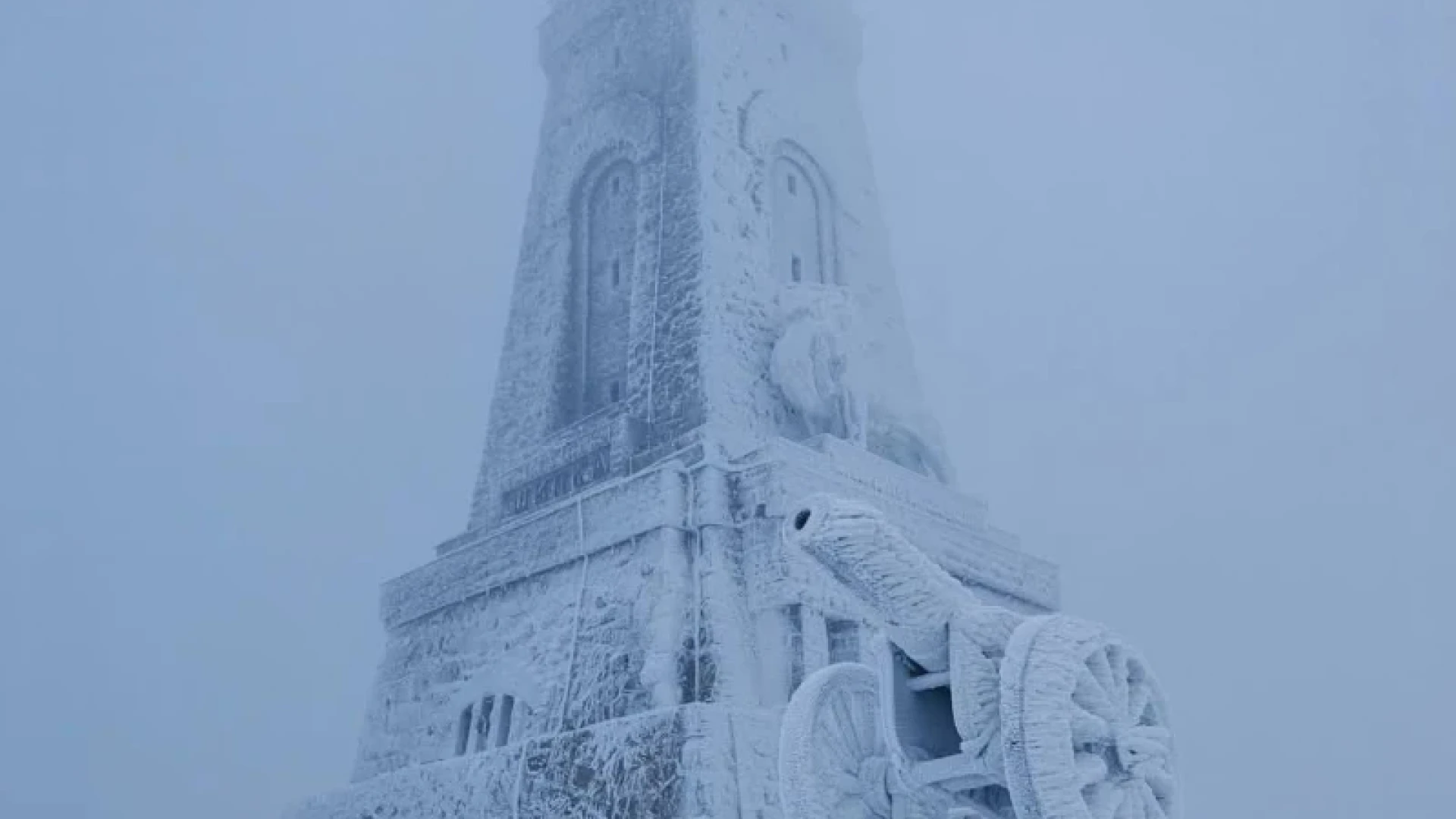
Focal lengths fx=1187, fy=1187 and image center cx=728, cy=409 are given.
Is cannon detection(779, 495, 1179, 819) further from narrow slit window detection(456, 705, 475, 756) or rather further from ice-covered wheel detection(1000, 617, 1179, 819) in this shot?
narrow slit window detection(456, 705, 475, 756)

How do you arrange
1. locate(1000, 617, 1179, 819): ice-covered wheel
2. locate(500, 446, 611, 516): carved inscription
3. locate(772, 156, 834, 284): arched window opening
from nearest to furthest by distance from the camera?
locate(1000, 617, 1179, 819): ice-covered wheel < locate(500, 446, 611, 516): carved inscription < locate(772, 156, 834, 284): arched window opening

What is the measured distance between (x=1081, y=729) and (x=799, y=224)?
407 inches

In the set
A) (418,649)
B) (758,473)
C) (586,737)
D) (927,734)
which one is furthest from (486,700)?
(927,734)

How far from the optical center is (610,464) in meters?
11.6

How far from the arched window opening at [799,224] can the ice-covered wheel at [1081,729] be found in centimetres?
906

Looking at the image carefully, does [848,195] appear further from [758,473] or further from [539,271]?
[758,473]

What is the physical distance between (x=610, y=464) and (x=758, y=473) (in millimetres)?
1978

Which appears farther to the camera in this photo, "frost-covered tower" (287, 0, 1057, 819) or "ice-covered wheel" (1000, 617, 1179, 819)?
"frost-covered tower" (287, 0, 1057, 819)

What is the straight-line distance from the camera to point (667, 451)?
36.1ft

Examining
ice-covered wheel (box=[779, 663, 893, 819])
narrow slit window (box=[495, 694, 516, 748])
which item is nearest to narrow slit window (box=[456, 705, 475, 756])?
narrow slit window (box=[495, 694, 516, 748])

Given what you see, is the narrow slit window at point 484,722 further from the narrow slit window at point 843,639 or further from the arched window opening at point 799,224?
the arched window opening at point 799,224

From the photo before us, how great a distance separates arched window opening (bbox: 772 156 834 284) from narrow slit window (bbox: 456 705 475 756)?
563 centimetres

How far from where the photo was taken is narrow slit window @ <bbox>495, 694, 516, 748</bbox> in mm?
10781

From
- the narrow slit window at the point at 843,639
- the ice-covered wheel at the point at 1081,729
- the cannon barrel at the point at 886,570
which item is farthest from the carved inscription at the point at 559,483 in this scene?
the ice-covered wheel at the point at 1081,729
